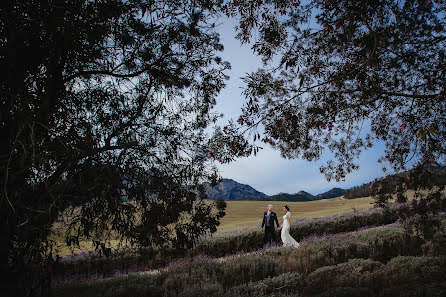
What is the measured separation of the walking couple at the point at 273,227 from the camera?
49.5ft

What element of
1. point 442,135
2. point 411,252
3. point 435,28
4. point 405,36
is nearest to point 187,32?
point 405,36

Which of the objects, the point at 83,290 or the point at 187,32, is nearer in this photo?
the point at 187,32

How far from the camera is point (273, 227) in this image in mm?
16281

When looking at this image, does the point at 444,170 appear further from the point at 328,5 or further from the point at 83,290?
the point at 83,290

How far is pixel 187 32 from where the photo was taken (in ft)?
22.6

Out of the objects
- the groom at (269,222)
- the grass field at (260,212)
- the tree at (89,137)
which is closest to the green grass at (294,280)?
the tree at (89,137)

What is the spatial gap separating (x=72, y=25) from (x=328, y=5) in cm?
517

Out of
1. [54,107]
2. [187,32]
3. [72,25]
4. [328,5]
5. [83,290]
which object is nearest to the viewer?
[72,25]

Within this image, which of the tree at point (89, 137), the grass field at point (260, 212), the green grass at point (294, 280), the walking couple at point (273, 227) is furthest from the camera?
the grass field at point (260, 212)

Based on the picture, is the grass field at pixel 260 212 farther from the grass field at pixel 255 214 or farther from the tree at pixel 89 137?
the tree at pixel 89 137

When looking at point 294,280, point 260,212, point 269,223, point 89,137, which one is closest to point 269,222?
point 269,223

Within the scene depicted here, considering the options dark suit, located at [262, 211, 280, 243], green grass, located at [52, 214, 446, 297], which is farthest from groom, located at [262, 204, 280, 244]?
green grass, located at [52, 214, 446, 297]

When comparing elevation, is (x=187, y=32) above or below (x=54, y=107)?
above

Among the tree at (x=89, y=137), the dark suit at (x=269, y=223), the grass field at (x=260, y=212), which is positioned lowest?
the grass field at (x=260, y=212)
